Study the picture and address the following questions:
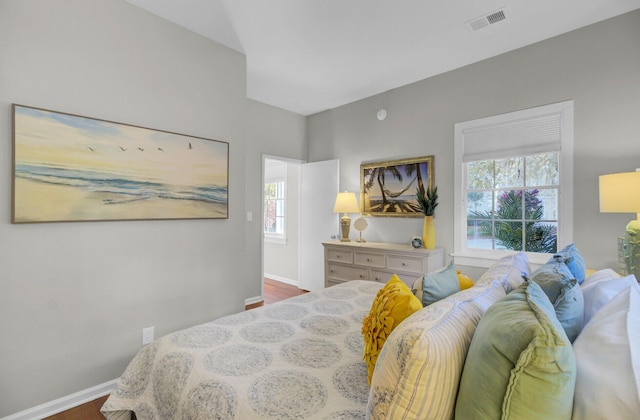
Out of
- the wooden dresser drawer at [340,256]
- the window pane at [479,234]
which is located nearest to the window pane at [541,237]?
the window pane at [479,234]

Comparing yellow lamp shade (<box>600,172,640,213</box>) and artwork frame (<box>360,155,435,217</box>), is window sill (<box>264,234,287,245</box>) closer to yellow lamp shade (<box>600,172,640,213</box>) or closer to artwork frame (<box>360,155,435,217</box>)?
artwork frame (<box>360,155,435,217</box>)

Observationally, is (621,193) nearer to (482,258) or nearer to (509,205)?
(509,205)

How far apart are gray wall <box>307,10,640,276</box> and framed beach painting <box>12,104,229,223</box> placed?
2.15m

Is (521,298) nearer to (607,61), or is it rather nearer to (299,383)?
(299,383)

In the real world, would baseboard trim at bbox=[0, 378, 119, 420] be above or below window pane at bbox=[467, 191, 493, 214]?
below

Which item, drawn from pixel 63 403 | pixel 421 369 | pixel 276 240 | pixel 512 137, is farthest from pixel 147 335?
pixel 512 137

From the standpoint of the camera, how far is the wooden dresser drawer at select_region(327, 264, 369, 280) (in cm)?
358

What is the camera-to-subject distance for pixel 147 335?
2398mm

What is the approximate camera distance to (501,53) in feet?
9.66

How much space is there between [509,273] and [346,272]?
2398mm

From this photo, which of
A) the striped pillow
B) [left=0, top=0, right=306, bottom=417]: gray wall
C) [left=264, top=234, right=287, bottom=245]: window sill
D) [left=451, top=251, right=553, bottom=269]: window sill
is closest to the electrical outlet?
[left=0, top=0, right=306, bottom=417]: gray wall

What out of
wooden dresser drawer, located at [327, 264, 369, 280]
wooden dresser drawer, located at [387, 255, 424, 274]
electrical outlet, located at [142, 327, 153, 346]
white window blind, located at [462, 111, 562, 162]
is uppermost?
white window blind, located at [462, 111, 562, 162]

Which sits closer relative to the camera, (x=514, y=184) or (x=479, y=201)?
(x=514, y=184)

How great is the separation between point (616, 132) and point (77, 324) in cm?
423
